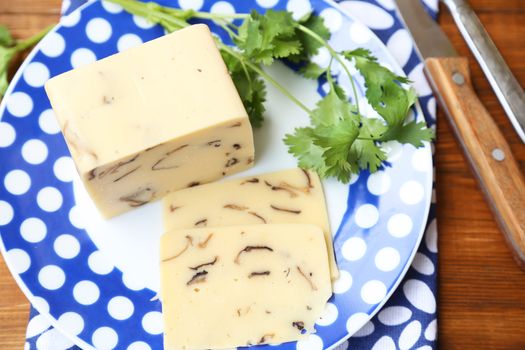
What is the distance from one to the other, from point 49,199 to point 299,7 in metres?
1.01

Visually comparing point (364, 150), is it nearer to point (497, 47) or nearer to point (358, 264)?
point (358, 264)

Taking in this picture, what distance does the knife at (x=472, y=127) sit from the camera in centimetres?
183

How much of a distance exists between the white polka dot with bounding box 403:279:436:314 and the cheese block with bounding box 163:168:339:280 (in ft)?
0.87

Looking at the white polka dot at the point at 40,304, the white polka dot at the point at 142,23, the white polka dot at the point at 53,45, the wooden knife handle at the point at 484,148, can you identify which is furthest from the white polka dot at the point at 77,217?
the wooden knife handle at the point at 484,148

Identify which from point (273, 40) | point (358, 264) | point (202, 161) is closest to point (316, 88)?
point (273, 40)

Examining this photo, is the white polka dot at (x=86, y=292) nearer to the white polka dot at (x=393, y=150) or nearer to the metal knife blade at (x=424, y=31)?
the white polka dot at (x=393, y=150)

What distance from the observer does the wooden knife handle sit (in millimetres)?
1821

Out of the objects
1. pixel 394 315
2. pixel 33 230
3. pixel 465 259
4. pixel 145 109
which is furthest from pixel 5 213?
pixel 465 259

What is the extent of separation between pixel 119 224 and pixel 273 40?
2.41ft

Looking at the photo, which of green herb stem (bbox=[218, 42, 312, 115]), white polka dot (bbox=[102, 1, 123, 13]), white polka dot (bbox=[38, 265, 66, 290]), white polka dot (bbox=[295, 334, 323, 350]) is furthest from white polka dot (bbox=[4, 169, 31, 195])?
white polka dot (bbox=[295, 334, 323, 350])

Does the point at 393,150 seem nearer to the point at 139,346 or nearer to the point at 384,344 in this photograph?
the point at 384,344

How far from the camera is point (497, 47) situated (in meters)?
2.10

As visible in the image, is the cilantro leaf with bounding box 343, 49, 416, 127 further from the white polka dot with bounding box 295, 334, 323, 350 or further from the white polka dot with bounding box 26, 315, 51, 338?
the white polka dot with bounding box 26, 315, 51, 338

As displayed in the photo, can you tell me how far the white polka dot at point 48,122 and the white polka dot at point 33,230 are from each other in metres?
0.29
